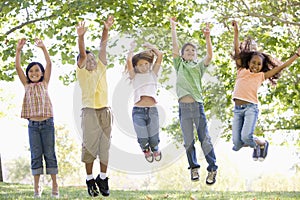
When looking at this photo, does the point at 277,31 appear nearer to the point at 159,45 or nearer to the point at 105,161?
the point at 159,45

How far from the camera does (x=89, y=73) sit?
762cm

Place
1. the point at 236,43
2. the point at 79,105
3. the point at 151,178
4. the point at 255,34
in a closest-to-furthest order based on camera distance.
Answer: the point at 79,105
the point at 236,43
the point at 255,34
the point at 151,178

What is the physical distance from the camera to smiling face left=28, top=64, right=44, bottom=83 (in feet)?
26.9

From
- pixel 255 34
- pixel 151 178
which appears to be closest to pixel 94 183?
pixel 255 34

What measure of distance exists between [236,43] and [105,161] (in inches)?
102

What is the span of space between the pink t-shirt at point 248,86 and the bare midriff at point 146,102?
122 centimetres

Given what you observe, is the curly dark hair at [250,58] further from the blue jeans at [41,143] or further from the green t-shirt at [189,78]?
the blue jeans at [41,143]

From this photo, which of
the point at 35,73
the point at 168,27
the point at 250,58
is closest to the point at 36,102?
the point at 35,73

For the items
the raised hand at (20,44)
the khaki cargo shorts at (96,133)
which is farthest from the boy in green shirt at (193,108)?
the raised hand at (20,44)

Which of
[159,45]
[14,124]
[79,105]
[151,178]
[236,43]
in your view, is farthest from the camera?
[151,178]

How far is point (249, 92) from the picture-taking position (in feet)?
26.7

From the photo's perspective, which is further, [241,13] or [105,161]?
[241,13]

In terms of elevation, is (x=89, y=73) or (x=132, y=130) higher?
(x=89, y=73)

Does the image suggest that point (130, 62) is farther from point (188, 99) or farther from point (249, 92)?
point (249, 92)
